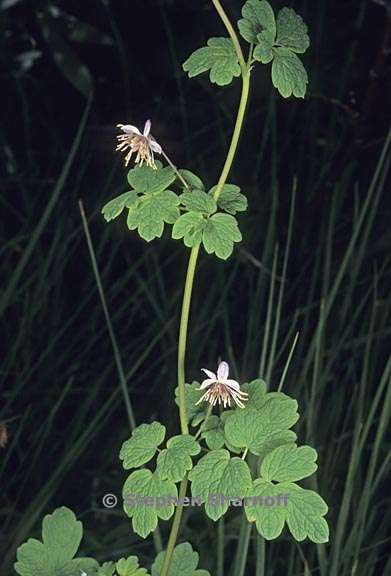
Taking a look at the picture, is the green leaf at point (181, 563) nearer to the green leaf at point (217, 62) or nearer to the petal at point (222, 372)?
the petal at point (222, 372)

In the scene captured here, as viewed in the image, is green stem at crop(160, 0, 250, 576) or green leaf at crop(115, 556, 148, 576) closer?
green stem at crop(160, 0, 250, 576)

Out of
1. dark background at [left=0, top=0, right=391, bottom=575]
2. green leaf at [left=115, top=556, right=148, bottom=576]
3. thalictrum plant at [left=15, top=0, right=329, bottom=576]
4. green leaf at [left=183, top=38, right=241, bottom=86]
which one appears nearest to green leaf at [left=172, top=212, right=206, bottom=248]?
thalictrum plant at [left=15, top=0, right=329, bottom=576]

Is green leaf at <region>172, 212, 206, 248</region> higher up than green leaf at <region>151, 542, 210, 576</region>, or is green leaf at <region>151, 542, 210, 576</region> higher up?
green leaf at <region>172, 212, 206, 248</region>

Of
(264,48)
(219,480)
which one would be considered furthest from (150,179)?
(219,480)

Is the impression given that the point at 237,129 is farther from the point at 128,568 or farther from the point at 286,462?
the point at 128,568

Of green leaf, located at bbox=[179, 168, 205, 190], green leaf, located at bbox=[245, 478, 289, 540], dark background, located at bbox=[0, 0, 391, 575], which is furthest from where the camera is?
dark background, located at bbox=[0, 0, 391, 575]

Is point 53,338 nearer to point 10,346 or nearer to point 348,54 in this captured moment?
point 10,346

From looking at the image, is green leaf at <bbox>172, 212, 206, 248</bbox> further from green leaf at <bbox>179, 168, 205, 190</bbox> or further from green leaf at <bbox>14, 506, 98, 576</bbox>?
green leaf at <bbox>14, 506, 98, 576</bbox>
